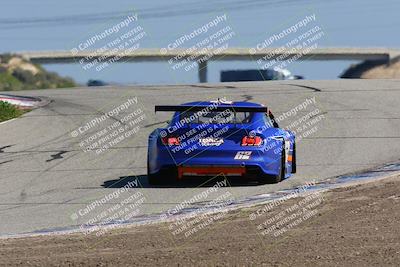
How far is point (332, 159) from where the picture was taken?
15852 millimetres

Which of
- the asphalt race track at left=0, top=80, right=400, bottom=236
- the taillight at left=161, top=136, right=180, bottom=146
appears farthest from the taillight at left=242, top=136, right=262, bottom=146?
the taillight at left=161, top=136, right=180, bottom=146

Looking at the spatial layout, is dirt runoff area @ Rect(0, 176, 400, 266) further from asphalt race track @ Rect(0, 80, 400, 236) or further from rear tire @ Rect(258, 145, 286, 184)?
rear tire @ Rect(258, 145, 286, 184)

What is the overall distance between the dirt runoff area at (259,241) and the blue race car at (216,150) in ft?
8.52

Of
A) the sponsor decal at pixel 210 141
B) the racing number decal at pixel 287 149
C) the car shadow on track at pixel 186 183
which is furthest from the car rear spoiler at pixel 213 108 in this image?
the car shadow on track at pixel 186 183

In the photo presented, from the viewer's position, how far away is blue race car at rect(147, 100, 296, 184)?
43.6ft

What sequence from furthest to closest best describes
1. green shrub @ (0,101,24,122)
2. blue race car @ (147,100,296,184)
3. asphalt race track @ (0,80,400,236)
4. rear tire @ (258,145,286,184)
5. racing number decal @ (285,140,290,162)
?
green shrub @ (0,101,24,122) → racing number decal @ (285,140,290,162) → rear tire @ (258,145,286,184) → blue race car @ (147,100,296,184) → asphalt race track @ (0,80,400,236)

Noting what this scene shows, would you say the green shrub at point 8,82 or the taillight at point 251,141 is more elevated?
the taillight at point 251,141

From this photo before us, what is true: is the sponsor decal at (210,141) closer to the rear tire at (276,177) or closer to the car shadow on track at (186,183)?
the car shadow on track at (186,183)

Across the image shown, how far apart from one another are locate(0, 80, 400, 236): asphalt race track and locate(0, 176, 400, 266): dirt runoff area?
1.60 meters

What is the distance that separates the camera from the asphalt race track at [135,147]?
12.5 metres

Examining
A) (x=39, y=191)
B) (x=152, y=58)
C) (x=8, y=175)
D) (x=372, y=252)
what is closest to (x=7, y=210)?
(x=39, y=191)

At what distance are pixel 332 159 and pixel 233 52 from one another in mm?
86780

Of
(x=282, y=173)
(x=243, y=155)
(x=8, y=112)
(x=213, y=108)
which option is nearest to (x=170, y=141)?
(x=213, y=108)

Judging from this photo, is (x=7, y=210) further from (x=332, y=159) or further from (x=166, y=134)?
(x=332, y=159)
